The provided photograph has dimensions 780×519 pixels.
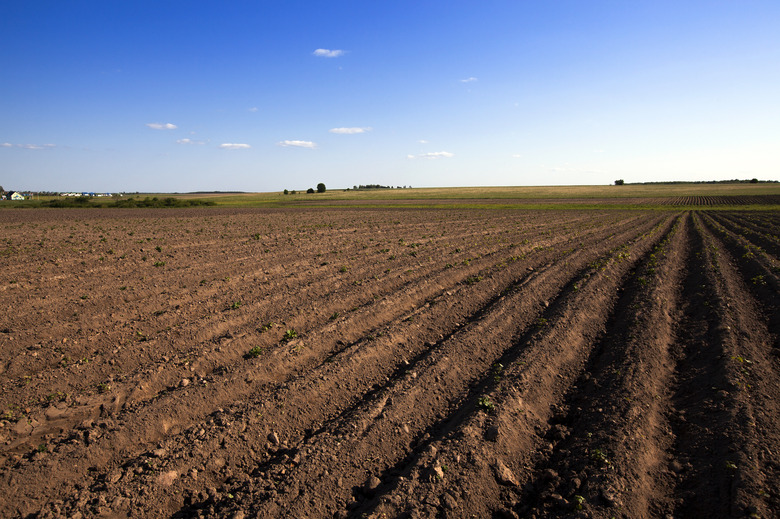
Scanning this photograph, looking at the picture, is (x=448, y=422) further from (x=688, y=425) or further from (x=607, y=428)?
(x=688, y=425)

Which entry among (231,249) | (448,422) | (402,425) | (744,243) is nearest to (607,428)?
(448,422)

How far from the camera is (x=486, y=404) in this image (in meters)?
5.82

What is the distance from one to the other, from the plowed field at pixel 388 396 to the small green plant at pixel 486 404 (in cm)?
15

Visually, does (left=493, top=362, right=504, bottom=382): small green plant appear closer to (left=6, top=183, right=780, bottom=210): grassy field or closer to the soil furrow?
the soil furrow

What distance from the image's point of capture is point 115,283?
41.3ft

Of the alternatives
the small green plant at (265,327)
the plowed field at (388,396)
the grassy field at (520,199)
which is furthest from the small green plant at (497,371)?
the grassy field at (520,199)

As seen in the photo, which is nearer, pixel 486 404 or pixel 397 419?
pixel 397 419

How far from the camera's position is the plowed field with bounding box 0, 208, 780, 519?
4348mm

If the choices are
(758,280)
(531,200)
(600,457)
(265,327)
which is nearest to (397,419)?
(600,457)

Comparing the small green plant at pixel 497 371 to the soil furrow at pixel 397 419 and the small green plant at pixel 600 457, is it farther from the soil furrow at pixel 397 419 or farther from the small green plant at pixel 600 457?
the small green plant at pixel 600 457

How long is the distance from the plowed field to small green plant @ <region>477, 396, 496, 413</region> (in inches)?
6.0

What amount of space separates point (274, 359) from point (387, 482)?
11.5 feet

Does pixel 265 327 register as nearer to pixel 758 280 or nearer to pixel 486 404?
pixel 486 404

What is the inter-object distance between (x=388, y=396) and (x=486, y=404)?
4.61 ft
